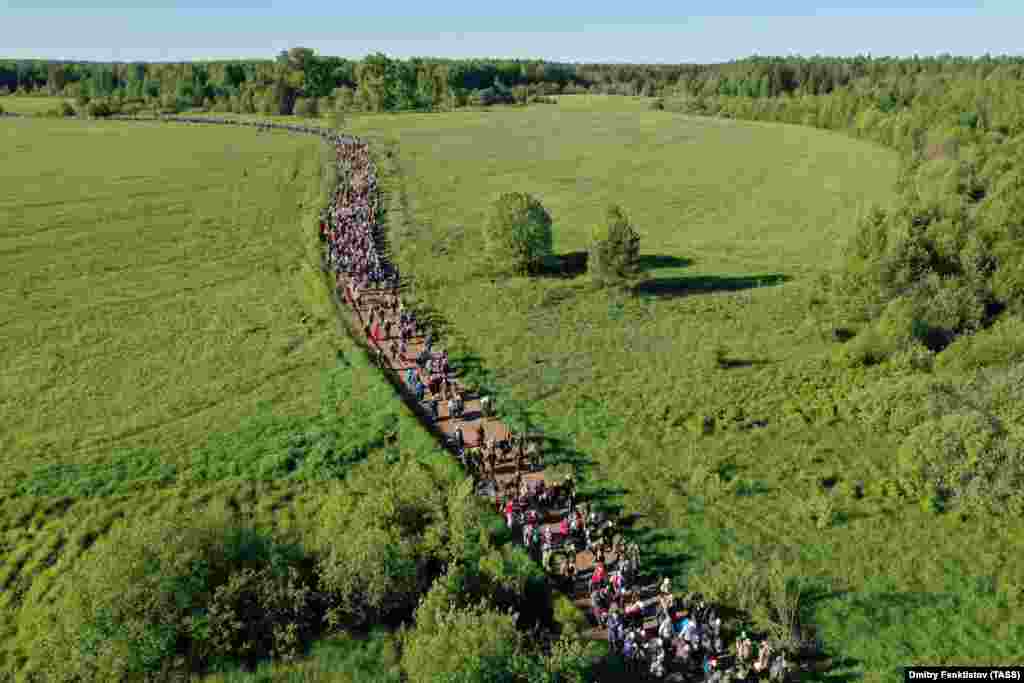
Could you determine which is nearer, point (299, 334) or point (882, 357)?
point (882, 357)

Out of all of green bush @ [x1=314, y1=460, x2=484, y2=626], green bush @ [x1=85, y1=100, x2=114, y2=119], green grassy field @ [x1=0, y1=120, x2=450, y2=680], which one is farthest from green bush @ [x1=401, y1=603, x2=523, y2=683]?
green bush @ [x1=85, y1=100, x2=114, y2=119]

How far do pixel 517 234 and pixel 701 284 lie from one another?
12286mm

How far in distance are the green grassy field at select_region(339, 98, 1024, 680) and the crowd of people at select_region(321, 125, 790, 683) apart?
1.57m

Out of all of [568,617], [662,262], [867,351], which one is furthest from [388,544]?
[662,262]

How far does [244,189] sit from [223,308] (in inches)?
1519

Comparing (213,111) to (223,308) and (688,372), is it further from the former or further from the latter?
(688,372)

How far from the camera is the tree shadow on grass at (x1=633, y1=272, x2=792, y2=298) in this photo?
44.8 m

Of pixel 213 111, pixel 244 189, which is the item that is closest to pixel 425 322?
pixel 244 189

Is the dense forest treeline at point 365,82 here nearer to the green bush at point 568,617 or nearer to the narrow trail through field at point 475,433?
the narrow trail through field at point 475,433

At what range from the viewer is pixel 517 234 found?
148ft

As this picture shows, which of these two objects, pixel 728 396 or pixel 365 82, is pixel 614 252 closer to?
pixel 728 396

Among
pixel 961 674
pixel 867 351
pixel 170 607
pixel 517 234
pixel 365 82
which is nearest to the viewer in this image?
pixel 170 607

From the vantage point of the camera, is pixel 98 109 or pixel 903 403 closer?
pixel 903 403

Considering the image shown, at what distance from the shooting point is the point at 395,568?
58.9 ft
